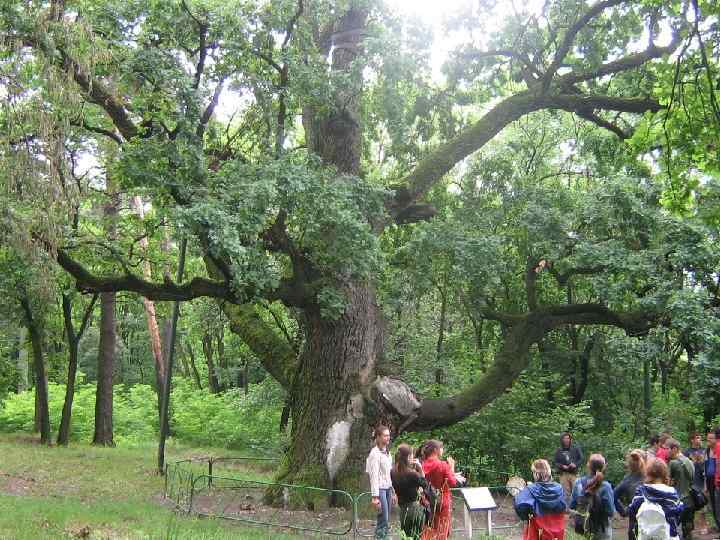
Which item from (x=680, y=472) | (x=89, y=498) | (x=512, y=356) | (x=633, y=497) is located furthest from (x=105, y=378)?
(x=633, y=497)

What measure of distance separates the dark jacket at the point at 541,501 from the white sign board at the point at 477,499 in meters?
2.45

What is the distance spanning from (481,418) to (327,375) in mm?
5528

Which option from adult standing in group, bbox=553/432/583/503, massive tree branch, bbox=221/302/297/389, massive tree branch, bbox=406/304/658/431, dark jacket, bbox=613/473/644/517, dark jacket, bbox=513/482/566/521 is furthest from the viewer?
massive tree branch, bbox=221/302/297/389

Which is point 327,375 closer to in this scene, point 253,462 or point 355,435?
point 355,435

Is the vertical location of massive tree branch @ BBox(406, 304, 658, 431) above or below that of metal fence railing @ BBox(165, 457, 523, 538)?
above

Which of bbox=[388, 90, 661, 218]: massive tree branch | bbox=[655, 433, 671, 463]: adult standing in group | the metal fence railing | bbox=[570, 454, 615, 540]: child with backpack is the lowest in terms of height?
the metal fence railing

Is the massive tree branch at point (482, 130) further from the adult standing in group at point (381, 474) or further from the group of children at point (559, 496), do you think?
the group of children at point (559, 496)

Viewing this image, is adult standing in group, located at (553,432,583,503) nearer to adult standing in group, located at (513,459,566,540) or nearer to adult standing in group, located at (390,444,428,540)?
adult standing in group, located at (390,444,428,540)

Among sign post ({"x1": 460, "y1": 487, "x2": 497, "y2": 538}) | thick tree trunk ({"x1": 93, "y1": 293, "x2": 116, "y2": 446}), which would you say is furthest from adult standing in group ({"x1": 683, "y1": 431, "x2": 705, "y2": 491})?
thick tree trunk ({"x1": 93, "y1": 293, "x2": 116, "y2": 446})

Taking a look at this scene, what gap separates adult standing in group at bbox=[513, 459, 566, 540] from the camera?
6.45 metres

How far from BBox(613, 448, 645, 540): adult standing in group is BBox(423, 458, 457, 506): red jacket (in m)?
Result: 1.77

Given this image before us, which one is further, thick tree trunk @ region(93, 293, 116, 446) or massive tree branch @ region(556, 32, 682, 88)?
thick tree trunk @ region(93, 293, 116, 446)

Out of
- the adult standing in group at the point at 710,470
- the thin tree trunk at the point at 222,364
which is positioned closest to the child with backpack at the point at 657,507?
the adult standing in group at the point at 710,470

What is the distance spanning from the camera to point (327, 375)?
12.4 meters
